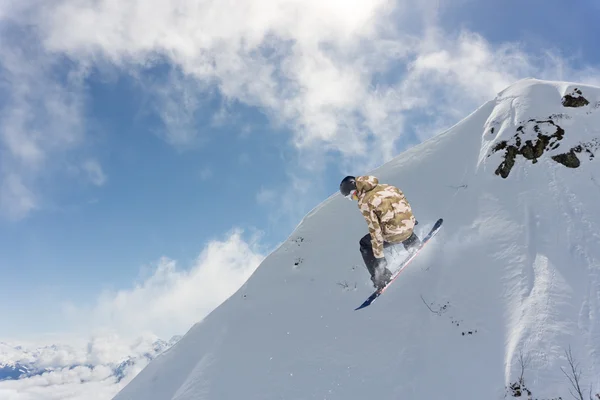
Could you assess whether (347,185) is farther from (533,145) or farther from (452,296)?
(533,145)

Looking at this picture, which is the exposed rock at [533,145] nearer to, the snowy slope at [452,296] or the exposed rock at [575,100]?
the snowy slope at [452,296]

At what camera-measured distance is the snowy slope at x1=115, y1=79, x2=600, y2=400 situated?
10117 mm

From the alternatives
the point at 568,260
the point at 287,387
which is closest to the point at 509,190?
the point at 568,260

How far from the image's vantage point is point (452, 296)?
12.7 m

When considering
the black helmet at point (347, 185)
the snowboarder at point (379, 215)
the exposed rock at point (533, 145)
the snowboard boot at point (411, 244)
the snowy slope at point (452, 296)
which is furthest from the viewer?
the exposed rock at point (533, 145)

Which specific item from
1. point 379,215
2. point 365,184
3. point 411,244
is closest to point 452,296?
point 411,244

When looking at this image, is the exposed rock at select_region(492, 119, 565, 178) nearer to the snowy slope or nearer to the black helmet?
the snowy slope

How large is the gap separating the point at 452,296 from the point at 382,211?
5493 millimetres

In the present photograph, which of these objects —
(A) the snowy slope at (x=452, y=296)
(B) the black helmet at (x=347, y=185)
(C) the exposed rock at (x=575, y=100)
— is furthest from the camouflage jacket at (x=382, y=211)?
(C) the exposed rock at (x=575, y=100)

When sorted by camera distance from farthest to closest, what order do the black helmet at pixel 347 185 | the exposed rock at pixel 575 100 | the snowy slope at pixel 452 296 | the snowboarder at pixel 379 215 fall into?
the exposed rock at pixel 575 100, the snowy slope at pixel 452 296, the snowboarder at pixel 379 215, the black helmet at pixel 347 185

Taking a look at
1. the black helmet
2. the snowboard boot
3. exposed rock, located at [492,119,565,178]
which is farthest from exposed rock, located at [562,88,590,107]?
the black helmet

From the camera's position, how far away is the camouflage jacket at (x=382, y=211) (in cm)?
940

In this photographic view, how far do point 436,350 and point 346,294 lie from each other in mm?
4767

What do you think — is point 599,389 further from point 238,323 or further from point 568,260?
point 238,323
